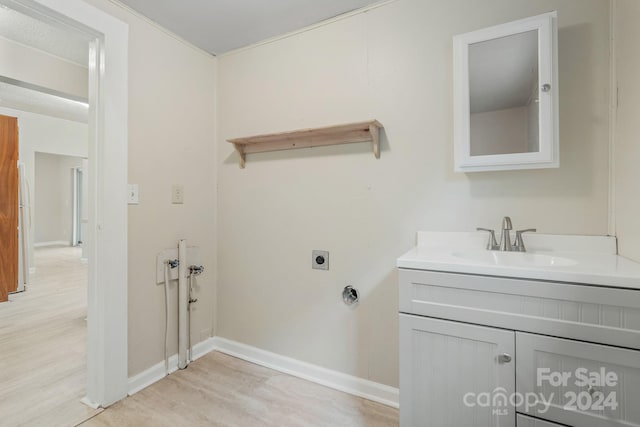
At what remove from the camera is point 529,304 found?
941mm

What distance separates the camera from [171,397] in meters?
1.64

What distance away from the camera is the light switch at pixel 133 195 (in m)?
1.68

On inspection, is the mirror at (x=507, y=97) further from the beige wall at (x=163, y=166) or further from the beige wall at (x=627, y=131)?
the beige wall at (x=163, y=166)

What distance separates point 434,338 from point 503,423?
1.07 ft

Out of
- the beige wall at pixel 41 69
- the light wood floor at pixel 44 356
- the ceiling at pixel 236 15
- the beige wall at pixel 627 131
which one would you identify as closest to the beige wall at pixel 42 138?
the light wood floor at pixel 44 356

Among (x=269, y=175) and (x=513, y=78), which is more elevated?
(x=513, y=78)

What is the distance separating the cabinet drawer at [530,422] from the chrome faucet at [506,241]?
2.11ft

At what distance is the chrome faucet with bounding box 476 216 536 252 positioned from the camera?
1.31 m

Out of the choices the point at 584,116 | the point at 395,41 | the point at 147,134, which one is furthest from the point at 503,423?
the point at 147,134

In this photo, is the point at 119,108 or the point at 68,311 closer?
the point at 119,108

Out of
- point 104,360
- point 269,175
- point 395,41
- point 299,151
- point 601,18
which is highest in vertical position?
point 395,41

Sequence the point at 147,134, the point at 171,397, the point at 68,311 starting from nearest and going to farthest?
1. the point at 171,397
2. the point at 147,134
3. the point at 68,311

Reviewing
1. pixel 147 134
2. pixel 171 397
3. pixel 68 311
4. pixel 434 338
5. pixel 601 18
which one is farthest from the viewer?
pixel 68 311

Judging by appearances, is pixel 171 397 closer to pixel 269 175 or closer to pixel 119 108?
pixel 269 175
